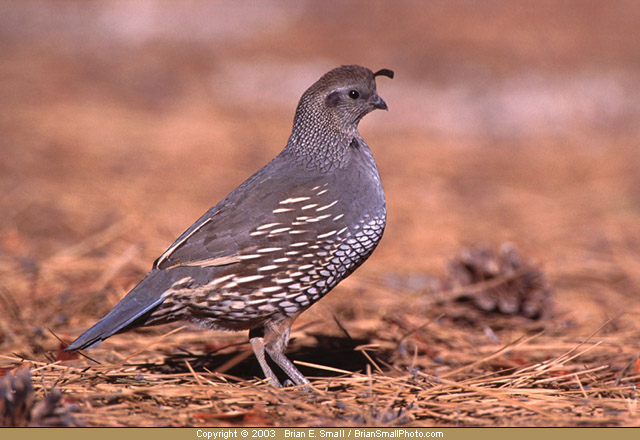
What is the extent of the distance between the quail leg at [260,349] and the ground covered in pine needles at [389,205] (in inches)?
2.2

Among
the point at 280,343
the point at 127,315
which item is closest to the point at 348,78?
the point at 280,343

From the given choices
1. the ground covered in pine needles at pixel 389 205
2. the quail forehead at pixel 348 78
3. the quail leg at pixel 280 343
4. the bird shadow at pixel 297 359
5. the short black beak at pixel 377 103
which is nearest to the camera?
the ground covered in pine needles at pixel 389 205

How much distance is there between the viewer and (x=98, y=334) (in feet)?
9.50

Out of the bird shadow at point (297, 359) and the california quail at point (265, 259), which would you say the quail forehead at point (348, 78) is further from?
the bird shadow at point (297, 359)

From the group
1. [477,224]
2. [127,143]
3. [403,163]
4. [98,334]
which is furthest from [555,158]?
[98,334]

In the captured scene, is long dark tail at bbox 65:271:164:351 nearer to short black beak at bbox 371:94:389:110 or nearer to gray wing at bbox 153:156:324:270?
gray wing at bbox 153:156:324:270

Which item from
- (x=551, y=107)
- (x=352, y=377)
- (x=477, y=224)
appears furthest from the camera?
(x=551, y=107)

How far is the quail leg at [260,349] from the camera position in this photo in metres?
3.25

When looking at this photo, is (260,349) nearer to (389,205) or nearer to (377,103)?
(377,103)

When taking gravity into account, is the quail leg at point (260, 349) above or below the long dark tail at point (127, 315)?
below

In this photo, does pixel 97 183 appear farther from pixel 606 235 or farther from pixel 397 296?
pixel 606 235

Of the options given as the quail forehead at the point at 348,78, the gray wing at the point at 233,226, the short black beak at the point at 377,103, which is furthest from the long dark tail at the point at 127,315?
the short black beak at the point at 377,103

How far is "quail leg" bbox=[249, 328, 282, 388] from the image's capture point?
325 centimetres

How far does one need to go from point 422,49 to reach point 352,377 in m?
6.83
